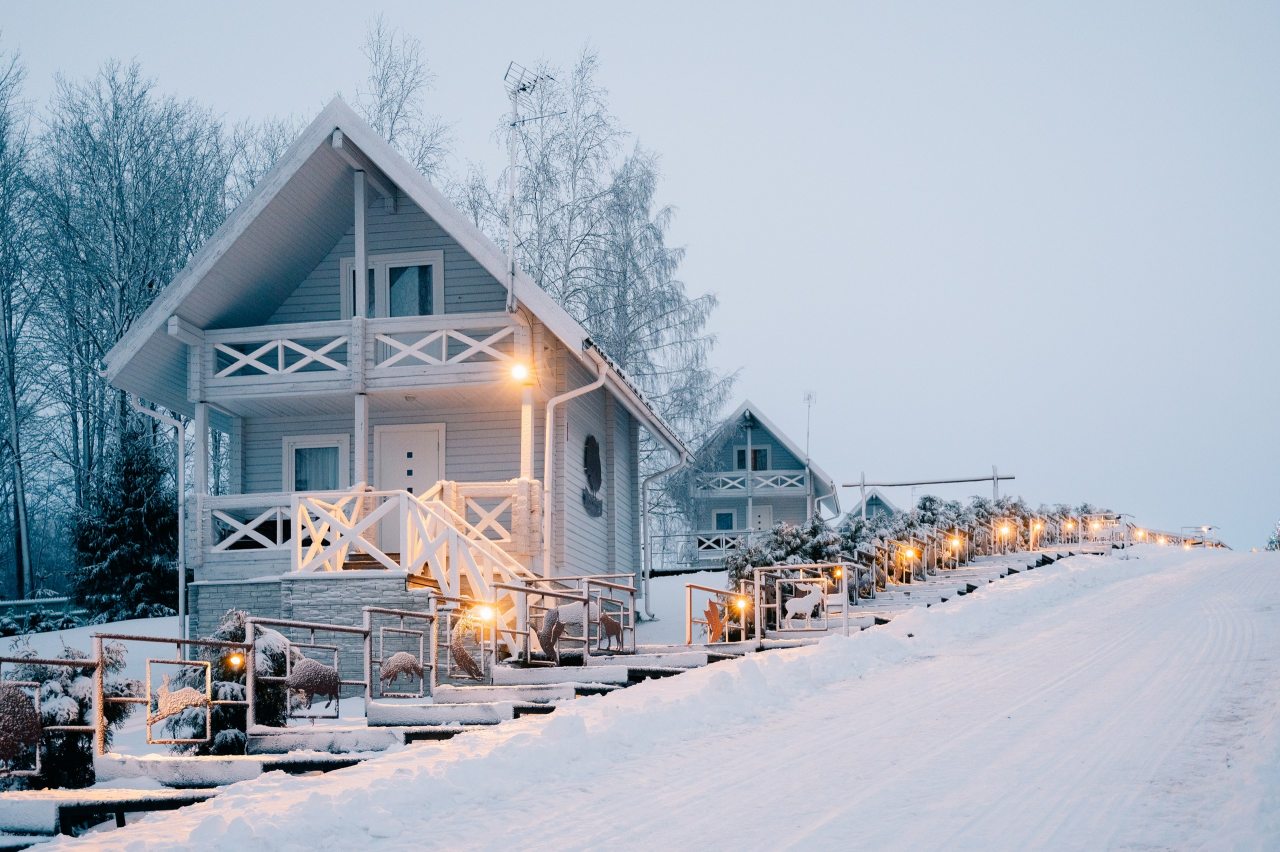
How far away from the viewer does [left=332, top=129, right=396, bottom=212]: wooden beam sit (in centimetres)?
1825

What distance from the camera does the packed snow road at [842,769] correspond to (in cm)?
640

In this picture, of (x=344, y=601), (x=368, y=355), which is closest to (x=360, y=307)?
(x=368, y=355)

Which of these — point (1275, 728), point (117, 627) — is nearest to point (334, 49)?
point (117, 627)

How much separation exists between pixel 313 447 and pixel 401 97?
42.5ft

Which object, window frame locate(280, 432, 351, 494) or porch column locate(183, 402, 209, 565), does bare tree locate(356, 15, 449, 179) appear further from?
porch column locate(183, 402, 209, 565)

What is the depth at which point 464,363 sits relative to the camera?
61.1ft

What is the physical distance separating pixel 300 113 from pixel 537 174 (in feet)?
33.8

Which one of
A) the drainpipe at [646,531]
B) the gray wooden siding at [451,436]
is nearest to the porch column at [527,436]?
the gray wooden siding at [451,436]

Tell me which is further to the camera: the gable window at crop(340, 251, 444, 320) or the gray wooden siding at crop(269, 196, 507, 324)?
the gable window at crop(340, 251, 444, 320)

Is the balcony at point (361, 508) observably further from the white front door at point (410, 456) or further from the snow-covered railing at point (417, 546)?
the white front door at point (410, 456)

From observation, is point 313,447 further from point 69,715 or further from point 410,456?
point 69,715

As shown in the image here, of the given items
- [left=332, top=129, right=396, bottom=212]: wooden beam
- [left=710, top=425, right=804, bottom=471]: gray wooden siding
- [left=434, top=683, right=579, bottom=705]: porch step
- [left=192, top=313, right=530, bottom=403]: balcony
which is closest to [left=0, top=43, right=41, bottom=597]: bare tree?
[left=192, top=313, right=530, bottom=403]: balcony

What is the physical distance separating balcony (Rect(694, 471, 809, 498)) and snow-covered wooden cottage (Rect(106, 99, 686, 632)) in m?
23.0

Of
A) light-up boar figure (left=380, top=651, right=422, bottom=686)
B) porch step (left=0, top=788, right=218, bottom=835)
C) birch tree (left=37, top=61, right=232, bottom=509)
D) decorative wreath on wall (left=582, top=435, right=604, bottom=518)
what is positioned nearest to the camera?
porch step (left=0, top=788, right=218, bottom=835)
